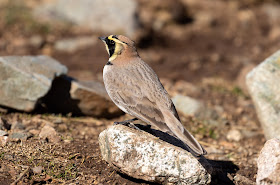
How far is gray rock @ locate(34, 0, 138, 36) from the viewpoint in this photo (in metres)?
12.1

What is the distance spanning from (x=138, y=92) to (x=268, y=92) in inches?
97.7

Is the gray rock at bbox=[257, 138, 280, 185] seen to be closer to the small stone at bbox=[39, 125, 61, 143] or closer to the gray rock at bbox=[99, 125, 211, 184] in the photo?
the gray rock at bbox=[99, 125, 211, 184]

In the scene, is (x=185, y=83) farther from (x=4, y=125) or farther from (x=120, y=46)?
(x=4, y=125)

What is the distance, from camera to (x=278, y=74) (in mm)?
6621

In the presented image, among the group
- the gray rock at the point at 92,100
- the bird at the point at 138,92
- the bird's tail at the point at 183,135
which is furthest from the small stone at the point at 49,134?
the bird's tail at the point at 183,135

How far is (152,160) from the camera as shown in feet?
15.3

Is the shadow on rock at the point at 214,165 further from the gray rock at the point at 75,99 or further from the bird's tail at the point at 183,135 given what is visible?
the gray rock at the point at 75,99

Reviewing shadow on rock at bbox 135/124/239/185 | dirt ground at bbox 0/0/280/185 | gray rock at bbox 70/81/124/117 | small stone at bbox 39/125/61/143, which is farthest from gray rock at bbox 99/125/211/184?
gray rock at bbox 70/81/124/117

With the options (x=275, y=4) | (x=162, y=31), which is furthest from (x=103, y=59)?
(x=275, y=4)

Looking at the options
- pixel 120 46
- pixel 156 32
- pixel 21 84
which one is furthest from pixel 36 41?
pixel 120 46

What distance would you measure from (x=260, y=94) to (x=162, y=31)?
23.1ft

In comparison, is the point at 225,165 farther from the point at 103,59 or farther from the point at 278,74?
the point at 103,59

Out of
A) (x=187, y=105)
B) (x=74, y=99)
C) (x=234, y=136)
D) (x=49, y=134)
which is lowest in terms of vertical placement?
(x=49, y=134)

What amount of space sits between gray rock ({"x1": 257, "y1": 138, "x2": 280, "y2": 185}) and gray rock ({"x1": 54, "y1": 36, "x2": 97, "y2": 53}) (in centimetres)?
761
